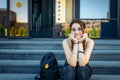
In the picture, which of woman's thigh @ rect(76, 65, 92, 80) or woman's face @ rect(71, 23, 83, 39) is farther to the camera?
woman's face @ rect(71, 23, 83, 39)

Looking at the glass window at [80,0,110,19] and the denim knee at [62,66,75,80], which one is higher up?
the glass window at [80,0,110,19]

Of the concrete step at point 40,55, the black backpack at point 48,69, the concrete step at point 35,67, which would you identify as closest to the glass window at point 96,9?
the concrete step at point 40,55

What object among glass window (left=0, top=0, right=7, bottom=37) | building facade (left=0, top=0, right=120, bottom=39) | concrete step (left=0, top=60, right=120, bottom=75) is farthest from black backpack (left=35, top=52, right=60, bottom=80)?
glass window (left=0, top=0, right=7, bottom=37)

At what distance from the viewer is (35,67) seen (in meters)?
5.56

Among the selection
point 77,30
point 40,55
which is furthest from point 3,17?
point 77,30

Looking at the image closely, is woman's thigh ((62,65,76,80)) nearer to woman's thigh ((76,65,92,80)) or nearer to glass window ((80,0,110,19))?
woman's thigh ((76,65,92,80))

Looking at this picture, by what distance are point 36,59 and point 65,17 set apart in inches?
137

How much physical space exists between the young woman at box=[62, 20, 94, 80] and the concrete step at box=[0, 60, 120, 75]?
3.57 ft

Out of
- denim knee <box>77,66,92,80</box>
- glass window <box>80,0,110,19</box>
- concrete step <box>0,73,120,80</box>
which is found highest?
glass window <box>80,0,110,19</box>

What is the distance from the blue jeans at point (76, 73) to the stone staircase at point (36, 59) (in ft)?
3.05

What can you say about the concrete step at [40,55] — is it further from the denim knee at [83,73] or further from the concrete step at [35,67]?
the denim knee at [83,73]

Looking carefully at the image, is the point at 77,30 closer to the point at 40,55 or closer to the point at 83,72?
the point at 83,72

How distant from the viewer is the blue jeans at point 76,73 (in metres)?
4.18

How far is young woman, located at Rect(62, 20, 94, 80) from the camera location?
13.8 feet
